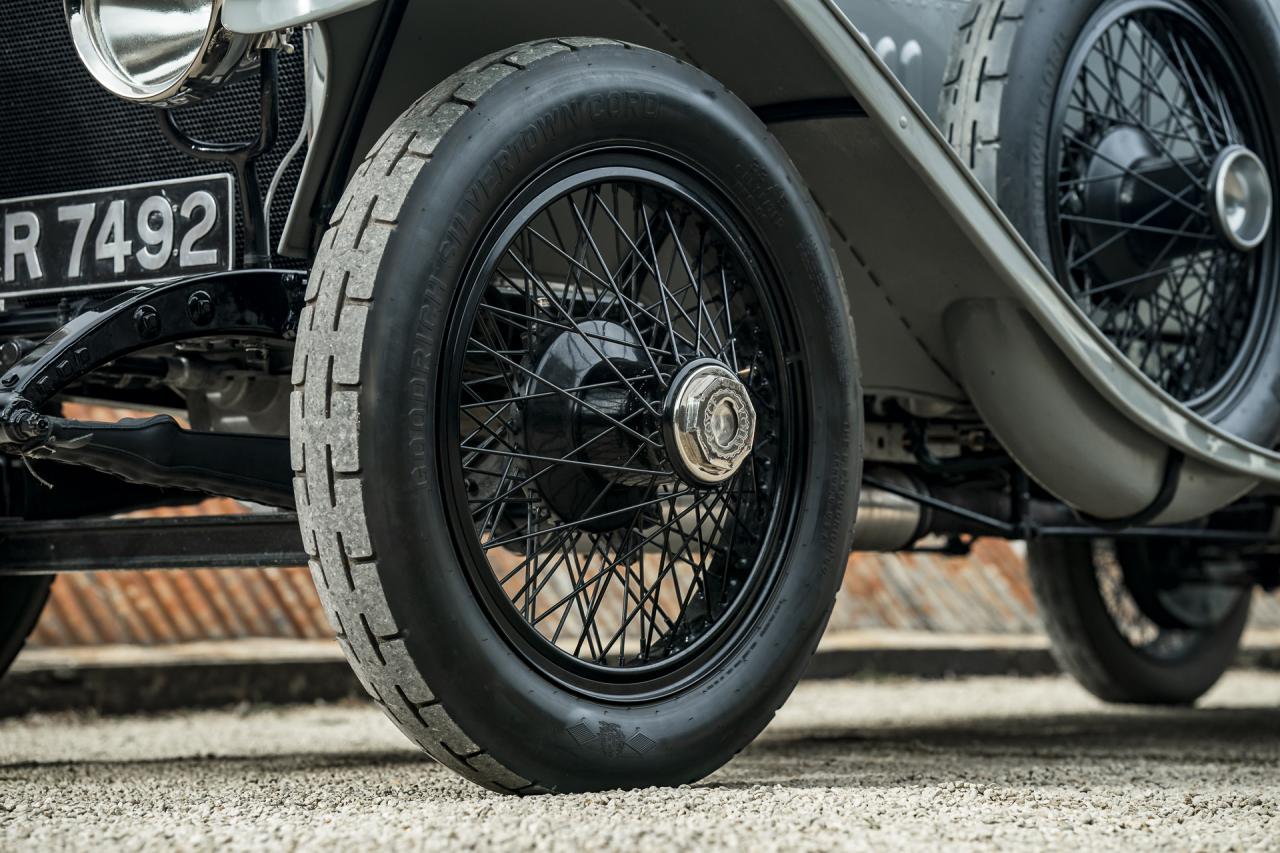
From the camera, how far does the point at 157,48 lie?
7.39ft

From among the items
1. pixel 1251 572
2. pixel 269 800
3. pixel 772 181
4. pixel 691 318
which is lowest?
pixel 1251 572

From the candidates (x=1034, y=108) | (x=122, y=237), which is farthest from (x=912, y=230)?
(x=122, y=237)

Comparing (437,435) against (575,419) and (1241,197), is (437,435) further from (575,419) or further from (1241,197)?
(1241,197)

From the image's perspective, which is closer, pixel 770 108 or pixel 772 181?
pixel 772 181

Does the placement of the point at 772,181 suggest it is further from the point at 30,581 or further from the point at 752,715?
the point at 30,581

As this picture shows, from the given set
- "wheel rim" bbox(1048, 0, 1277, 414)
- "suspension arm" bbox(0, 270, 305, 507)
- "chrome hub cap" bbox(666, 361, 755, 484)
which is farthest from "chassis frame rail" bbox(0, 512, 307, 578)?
"wheel rim" bbox(1048, 0, 1277, 414)

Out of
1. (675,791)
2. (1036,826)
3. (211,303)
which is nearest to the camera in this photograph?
(1036,826)

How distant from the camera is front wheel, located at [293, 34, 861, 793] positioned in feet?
6.30

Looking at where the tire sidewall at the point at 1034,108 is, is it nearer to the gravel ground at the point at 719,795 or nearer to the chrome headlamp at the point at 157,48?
the gravel ground at the point at 719,795

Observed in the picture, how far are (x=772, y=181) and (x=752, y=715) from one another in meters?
0.84

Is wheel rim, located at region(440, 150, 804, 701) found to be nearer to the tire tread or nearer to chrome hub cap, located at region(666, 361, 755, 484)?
chrome hub cap, located at region(666, 361, 755, 484)

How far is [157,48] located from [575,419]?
2.71 feet

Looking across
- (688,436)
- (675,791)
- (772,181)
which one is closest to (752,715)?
(675,791)

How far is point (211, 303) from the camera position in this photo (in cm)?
225
